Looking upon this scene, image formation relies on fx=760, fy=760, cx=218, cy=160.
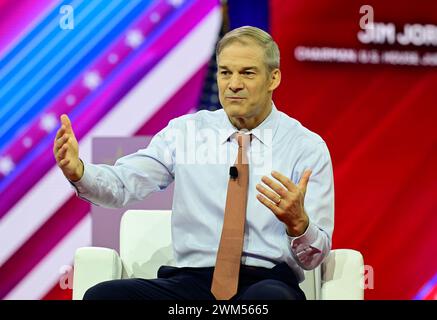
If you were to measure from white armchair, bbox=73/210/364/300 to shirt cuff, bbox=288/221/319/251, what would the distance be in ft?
0.90

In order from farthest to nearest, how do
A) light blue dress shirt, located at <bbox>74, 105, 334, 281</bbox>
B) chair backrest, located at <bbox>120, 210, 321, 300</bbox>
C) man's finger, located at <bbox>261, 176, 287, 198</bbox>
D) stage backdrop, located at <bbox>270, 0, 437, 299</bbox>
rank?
stage backdrop, located at <bbox>270, 0, 437, 299</bbox> → chair backrest, located at <bbox>120, 210, 321, 300</bbox> → light blue dress shirt, located at <bbox>74, 105, 334, 281</bbox> → man's finger, located at <bbox>261, 176, 287, 198</bbox>

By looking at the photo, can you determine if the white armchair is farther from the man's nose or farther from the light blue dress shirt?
the man's nose

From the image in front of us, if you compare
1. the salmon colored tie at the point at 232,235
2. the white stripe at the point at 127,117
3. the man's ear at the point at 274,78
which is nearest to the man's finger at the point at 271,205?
the salmon colored tie at the point at 232,235

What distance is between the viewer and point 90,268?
2.37 meters

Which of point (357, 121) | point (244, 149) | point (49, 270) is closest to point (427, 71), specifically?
point (357, 121)

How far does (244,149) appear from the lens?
7.75 ft

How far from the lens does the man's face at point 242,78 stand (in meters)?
2.35

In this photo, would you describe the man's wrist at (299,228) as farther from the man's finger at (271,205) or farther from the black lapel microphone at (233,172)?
the black lapel microphone at (233,172)

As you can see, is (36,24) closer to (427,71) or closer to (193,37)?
(193,37)

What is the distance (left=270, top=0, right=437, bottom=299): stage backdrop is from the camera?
3859mm

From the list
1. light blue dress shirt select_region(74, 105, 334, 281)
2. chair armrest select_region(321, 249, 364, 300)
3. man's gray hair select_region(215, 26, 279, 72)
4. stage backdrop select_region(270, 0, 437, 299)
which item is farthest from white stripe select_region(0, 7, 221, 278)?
chair armrest select_region(321, 249, 364, 300)

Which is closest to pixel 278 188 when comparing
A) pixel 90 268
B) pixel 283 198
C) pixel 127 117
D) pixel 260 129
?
pixel 283 198
